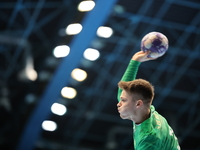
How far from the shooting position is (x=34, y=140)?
68.7 ft

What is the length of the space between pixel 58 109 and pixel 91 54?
3172 millimetres

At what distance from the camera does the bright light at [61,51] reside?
17564mm

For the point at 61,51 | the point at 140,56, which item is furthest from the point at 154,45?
the point at 61,51

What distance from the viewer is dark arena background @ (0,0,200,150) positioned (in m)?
17.8

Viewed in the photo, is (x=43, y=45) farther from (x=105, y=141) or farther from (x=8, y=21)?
(x=105, y=141)

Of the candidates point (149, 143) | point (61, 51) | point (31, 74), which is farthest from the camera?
point (31, 74)

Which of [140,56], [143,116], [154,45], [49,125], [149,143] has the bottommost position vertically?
[149,143]

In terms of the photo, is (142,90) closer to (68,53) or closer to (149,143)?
(149,143)

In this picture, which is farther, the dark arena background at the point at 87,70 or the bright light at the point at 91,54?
the bright light at the point at 91,54

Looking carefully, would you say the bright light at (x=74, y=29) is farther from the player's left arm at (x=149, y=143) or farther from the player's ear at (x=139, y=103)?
the player's left arm at (x=149, y=143)

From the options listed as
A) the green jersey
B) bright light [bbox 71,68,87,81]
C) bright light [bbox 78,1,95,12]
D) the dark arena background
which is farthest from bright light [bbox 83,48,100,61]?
the green jersey

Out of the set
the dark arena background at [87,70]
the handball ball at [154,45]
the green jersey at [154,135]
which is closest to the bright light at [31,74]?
the dark arena background at [87,70]

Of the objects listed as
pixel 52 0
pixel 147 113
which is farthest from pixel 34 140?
pixel 147 113

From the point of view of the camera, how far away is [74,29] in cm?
1684
